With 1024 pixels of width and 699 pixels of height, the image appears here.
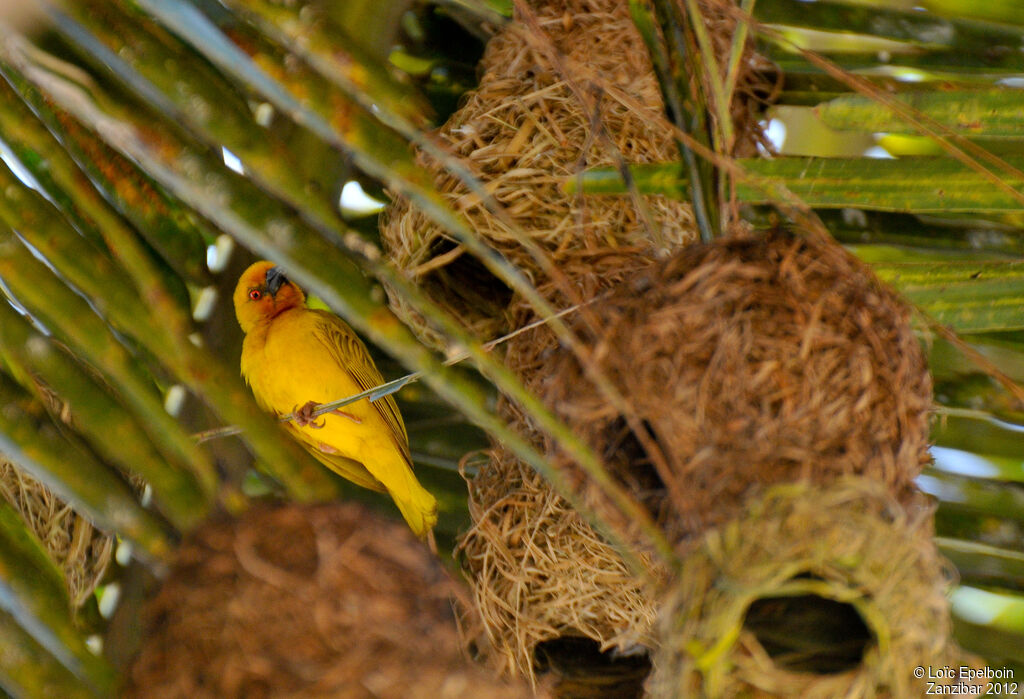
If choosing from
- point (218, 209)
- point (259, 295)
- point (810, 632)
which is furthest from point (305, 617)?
point (259, 295)

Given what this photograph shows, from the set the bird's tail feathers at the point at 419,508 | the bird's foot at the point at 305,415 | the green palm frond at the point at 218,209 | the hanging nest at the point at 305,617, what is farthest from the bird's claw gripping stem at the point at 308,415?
the hanging nest at the point at 305,617

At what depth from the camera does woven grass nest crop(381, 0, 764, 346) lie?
1.33m

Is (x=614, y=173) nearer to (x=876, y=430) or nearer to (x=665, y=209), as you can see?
(x=665, y=209)

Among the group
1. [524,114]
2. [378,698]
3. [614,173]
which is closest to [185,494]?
[378,698]

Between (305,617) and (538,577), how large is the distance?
609 mm

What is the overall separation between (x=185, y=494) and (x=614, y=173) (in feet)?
2.05

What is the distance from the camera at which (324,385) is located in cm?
168

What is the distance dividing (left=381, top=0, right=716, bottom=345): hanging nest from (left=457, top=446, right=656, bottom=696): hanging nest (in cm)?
26

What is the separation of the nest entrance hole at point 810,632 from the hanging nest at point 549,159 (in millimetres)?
507

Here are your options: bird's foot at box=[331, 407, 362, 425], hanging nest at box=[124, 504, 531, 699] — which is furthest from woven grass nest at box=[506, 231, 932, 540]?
bird's foot at box=[331, 407, 362, 425]

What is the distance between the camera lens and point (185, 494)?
84 centimetres

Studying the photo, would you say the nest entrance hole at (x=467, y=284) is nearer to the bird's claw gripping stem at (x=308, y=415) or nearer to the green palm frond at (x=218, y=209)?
the bird's claw gripping stem at (x=308, y=415)

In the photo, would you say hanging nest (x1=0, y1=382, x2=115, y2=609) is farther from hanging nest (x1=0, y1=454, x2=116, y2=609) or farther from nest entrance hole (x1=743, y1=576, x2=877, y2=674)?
nest entrance hole (x1=743, y1=576, x2=877, y2=674)

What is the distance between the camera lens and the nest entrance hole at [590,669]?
4.73ft
